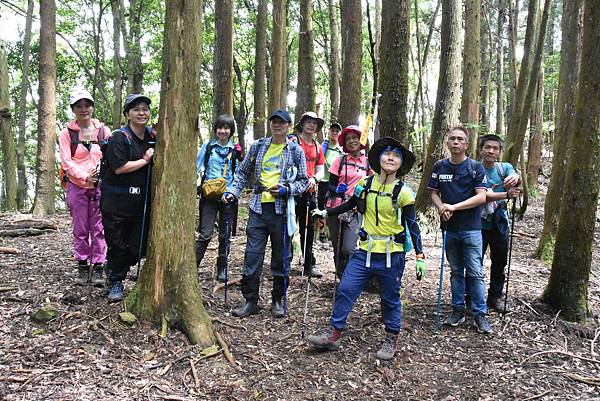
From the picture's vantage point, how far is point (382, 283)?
192 inches

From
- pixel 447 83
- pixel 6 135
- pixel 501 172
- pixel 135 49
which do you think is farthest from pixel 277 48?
pixel 501 172

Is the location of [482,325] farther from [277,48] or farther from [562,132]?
[277,48]

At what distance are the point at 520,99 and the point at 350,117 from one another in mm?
7094

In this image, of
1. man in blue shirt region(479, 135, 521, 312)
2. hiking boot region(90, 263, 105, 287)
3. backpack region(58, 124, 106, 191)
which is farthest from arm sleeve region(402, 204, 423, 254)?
hiking boot region(90, 263, 105, 287)

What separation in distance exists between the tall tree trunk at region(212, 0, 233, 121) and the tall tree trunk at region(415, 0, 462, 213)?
181 inches

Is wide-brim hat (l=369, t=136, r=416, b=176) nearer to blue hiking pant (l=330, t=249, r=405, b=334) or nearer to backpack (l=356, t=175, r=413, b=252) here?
backpack (l=356, t=175, r=413, b=252)

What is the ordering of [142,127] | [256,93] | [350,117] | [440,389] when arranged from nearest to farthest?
[440,389] < [142,127] < [350,117] < [256,93]

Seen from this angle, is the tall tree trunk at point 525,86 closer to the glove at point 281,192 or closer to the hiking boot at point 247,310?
the glove at point 281,192

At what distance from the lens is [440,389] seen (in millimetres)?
4359

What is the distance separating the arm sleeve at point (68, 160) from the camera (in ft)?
18.0

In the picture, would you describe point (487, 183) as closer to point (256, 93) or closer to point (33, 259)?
point (33, 259)

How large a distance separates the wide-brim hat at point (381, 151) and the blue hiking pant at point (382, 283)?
0.95 metres

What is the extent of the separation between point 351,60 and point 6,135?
Answer: 10741 millimetres

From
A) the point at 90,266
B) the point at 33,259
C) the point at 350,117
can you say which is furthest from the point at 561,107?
the point at 33,259
